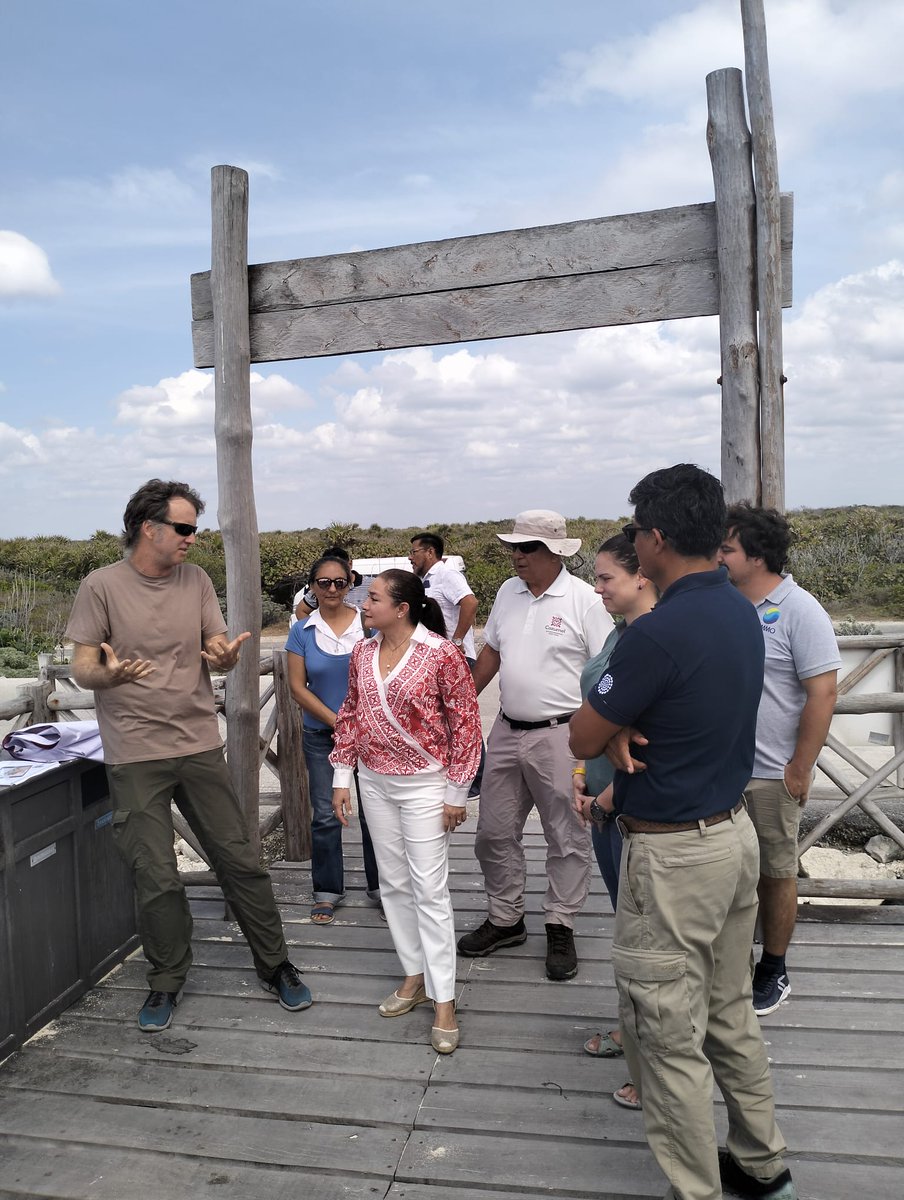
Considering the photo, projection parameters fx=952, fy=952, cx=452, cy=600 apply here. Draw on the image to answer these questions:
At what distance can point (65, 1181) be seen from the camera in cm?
276

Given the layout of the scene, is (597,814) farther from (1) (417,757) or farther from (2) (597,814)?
(1) (417,757)

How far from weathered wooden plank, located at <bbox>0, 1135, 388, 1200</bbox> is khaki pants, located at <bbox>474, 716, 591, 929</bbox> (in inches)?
61.8

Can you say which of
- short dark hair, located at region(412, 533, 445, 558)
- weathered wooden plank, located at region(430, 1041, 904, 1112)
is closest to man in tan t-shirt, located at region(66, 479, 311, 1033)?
weathered wooden plank, located at region(430, 1041, 904, 1112)

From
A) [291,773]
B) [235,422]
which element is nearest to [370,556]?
[291,773]

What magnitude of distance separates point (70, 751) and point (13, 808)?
0.43 metres

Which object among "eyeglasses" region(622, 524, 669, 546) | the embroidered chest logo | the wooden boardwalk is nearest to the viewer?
"eyeglasses" region(622, 524, 669, 546)

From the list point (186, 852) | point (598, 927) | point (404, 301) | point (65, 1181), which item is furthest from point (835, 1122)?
point (186, 852)

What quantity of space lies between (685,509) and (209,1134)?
2383mm

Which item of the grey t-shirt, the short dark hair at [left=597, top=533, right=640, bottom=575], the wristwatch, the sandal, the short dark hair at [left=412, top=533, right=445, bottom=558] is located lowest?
the sandal

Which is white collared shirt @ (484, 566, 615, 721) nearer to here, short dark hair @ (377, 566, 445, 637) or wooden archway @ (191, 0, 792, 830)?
short dark hair @ (377, 566, 445, 637)

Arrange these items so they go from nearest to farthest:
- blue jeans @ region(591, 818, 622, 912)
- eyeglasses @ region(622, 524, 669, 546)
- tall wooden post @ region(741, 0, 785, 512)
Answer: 1. eyeglasses @ region(622, 524, 669, 546)
2. blue jeans @ region(591, 818, 622, 912)
3. tall wooden post @ region(741, 0, 785, 512)

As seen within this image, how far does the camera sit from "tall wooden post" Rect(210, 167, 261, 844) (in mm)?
4543

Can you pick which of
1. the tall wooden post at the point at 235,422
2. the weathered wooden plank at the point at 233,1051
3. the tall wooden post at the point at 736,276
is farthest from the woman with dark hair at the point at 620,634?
the tall wooden post at the point at 235,422

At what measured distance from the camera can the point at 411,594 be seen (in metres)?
3.57
